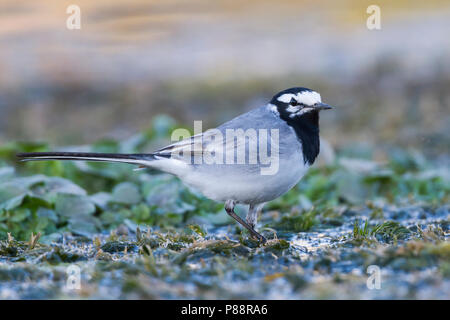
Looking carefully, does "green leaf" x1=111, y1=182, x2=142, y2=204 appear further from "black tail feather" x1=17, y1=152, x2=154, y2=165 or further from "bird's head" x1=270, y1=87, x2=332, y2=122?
"bird's head" x1=270, y1=87, x2=332, y2=122

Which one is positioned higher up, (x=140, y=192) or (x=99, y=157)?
(x=99, y=157)

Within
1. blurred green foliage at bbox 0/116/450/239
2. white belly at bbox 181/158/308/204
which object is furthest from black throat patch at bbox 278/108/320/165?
blurred green foliage at bbox 0/116/450/239

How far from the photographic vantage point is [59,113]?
599 inches

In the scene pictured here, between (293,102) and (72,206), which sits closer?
(293,102)

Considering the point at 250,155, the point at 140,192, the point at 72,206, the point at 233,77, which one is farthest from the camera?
the point at 233,77

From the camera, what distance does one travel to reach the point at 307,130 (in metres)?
5.79

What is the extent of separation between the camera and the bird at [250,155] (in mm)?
5438

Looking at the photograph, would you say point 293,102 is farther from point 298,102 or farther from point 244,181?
point 244,181

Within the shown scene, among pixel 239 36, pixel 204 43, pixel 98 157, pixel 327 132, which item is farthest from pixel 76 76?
pixel 98 157

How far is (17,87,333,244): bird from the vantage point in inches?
214

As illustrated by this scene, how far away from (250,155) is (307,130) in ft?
2.17

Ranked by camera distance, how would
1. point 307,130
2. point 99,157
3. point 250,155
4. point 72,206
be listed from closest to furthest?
point 250,155, point 99,157, point 307,130, point 72,206

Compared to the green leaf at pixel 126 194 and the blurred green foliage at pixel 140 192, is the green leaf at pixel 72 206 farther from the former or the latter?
the green leaf at pixel 126 194

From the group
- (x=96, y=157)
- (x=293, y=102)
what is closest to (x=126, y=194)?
(x=96, y=157)
